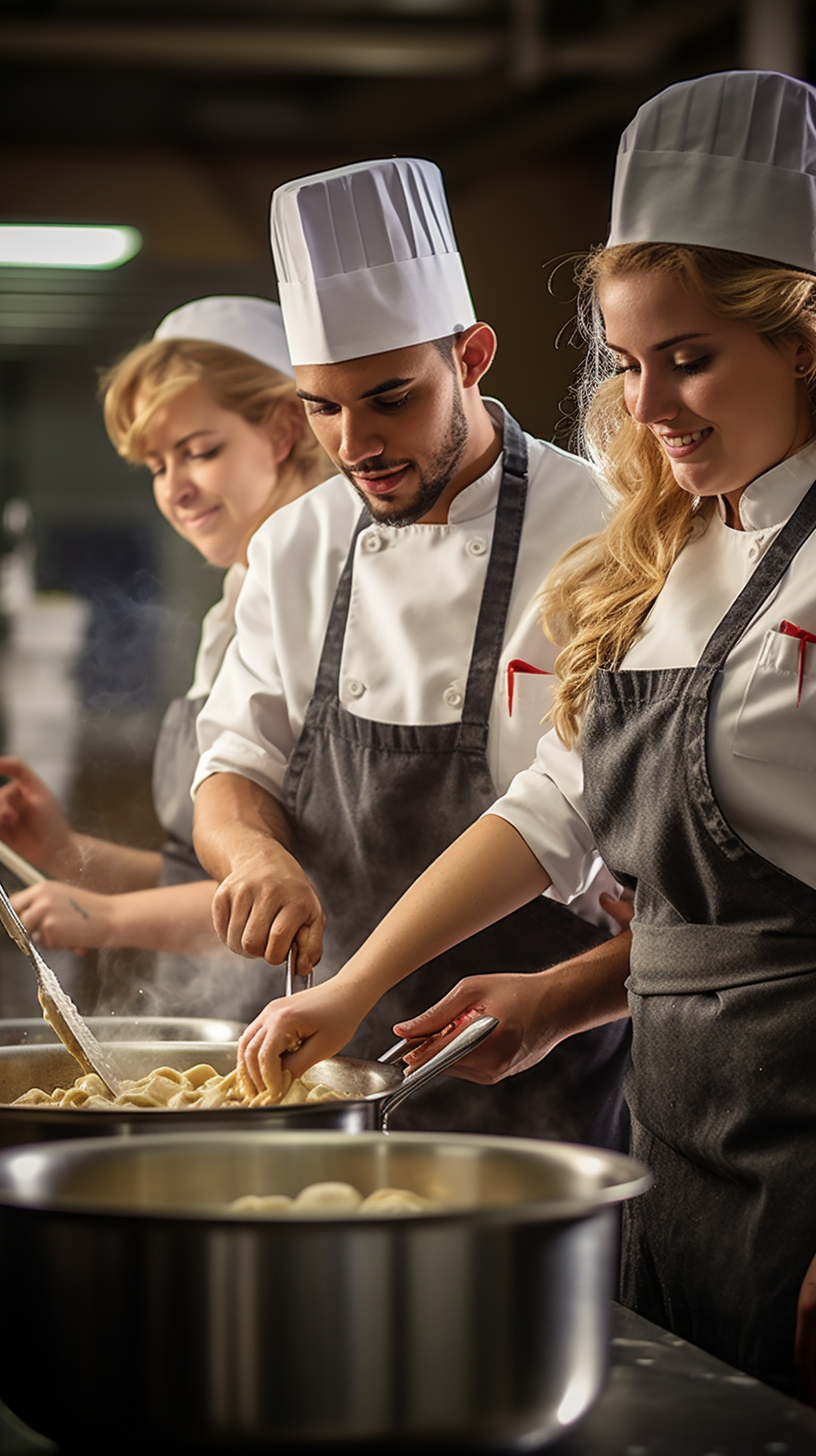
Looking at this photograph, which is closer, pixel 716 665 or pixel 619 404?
pixel 716 665

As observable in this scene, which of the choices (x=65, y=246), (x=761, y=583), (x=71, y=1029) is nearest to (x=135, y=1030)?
(x=71, y=1029)

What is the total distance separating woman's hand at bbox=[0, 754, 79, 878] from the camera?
223cm

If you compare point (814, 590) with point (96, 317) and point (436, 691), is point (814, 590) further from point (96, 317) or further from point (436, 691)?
point (96, 317)

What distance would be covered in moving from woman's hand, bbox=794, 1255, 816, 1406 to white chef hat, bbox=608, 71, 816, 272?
828 mm

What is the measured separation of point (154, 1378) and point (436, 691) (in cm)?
98

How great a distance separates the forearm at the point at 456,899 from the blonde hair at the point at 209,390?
0.68 metres

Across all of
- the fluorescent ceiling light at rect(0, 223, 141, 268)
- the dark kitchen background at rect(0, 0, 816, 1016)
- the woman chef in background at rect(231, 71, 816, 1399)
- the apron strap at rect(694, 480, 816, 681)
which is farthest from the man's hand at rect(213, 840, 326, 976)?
the fluorescent ceiling light at rect(0, 223, 141, 268)

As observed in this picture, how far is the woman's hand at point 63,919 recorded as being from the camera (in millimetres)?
2045

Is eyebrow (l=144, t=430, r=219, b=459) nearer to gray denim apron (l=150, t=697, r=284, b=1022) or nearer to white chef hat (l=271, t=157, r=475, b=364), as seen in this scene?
gray denim apron (l=150, t=697, r=284, b=1022)

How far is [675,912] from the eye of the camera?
1327mm

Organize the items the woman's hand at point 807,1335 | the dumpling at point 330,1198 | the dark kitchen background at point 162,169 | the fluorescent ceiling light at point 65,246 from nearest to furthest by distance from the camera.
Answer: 1. the dumpling at point 330,1198
2. the woman's hand at point 807,1335
3. the dark kitchen background at point 162,169
4. the fluorescent ceiling light at point 65,246

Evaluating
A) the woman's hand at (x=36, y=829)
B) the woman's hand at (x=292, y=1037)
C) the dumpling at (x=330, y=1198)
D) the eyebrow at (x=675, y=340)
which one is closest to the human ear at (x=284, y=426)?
the woman's hand at (x=36, y=829)

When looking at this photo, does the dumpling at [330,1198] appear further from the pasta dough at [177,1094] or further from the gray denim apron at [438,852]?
the gray denim apron at [438,852]

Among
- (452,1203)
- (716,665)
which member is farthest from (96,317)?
(452,1203)
